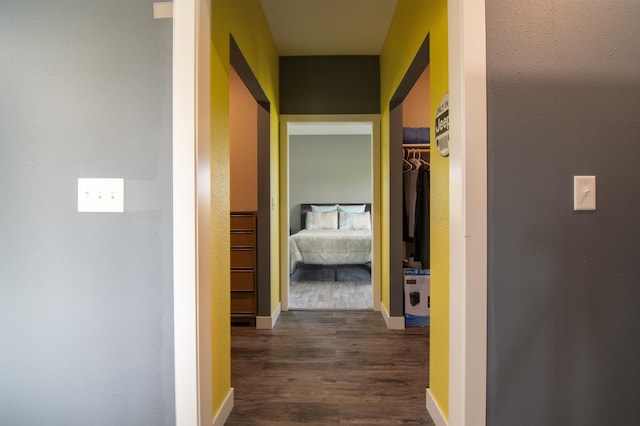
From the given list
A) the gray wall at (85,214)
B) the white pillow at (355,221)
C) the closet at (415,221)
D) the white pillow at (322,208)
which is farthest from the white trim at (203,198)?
the white pillow at (322,208)

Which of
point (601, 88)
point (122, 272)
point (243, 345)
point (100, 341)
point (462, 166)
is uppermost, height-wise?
point (601, 88)

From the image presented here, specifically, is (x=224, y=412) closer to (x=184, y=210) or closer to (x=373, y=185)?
(x=184, y=210)

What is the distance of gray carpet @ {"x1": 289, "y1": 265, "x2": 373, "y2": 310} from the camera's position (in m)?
3.48

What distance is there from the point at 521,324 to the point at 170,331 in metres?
1.20

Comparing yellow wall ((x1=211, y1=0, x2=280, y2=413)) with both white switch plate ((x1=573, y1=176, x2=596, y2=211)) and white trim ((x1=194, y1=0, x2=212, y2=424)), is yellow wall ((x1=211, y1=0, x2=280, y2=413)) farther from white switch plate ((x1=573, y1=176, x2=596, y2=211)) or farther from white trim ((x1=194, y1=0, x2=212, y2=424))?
white switch plate ((x1=573, y1=176, x2=596, y2=211))

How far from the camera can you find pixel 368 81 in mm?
Answer: 3184

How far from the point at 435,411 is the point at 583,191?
120 cm

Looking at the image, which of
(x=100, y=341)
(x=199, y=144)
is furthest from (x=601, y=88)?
(x=100, y=341)

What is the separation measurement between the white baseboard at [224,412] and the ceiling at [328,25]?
2.73 metres

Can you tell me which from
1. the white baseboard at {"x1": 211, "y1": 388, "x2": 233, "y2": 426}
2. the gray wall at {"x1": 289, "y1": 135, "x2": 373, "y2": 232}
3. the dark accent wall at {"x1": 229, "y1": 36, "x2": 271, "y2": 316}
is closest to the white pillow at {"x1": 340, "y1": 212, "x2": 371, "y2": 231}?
the gray wall at {"x1": 289, "y1": 135, "x2": 373, "y2": 232}

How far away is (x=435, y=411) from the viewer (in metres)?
1.49

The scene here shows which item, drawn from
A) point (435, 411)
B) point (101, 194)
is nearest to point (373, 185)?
point (435, 411)

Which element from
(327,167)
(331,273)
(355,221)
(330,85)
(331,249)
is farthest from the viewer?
(327,167)

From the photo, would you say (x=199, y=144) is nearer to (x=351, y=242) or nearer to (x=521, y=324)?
(x=521, y=324)
